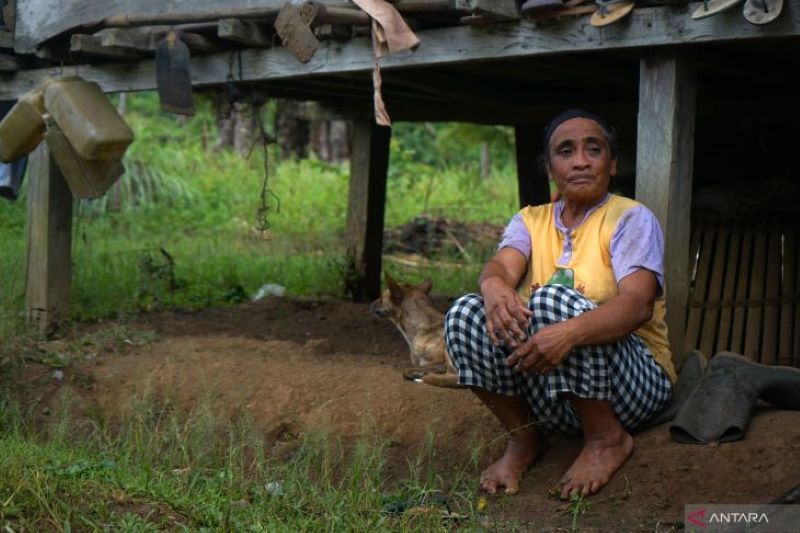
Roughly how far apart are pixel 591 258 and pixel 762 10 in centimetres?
132

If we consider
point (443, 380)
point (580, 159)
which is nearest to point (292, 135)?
point (443, 380)

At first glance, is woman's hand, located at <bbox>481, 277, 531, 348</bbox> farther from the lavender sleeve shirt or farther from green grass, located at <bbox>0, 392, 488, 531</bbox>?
green grass, located at <bbox>0, 392, 488, 531</bbox>

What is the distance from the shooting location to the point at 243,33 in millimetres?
7051

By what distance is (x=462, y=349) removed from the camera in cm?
516

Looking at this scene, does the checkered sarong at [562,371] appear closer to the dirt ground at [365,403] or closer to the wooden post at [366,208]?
the dirt ground at [365,403]

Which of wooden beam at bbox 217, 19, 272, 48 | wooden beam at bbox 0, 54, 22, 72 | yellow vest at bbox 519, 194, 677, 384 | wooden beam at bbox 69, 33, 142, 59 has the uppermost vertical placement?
wooden beam at bbox 217, 19, 272, 48

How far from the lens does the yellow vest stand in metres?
5.22

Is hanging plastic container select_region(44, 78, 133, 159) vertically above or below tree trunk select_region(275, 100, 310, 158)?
above

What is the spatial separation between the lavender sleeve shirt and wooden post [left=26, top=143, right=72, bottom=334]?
16.0 ft

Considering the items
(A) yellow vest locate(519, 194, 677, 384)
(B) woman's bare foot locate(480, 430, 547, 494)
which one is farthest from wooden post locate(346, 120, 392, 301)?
(B) woman's bare foot locate(480, 430, 547, 494)

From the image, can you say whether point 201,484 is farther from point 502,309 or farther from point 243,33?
point 243,33

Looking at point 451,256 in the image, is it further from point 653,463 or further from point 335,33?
point 653,463

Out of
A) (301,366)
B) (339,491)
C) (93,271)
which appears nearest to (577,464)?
(339,491)

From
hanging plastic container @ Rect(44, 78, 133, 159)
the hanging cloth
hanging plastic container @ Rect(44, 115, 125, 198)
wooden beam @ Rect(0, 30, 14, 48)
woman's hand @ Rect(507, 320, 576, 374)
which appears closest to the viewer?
woman's hand @ Rect(507, 320, 576, 374)
